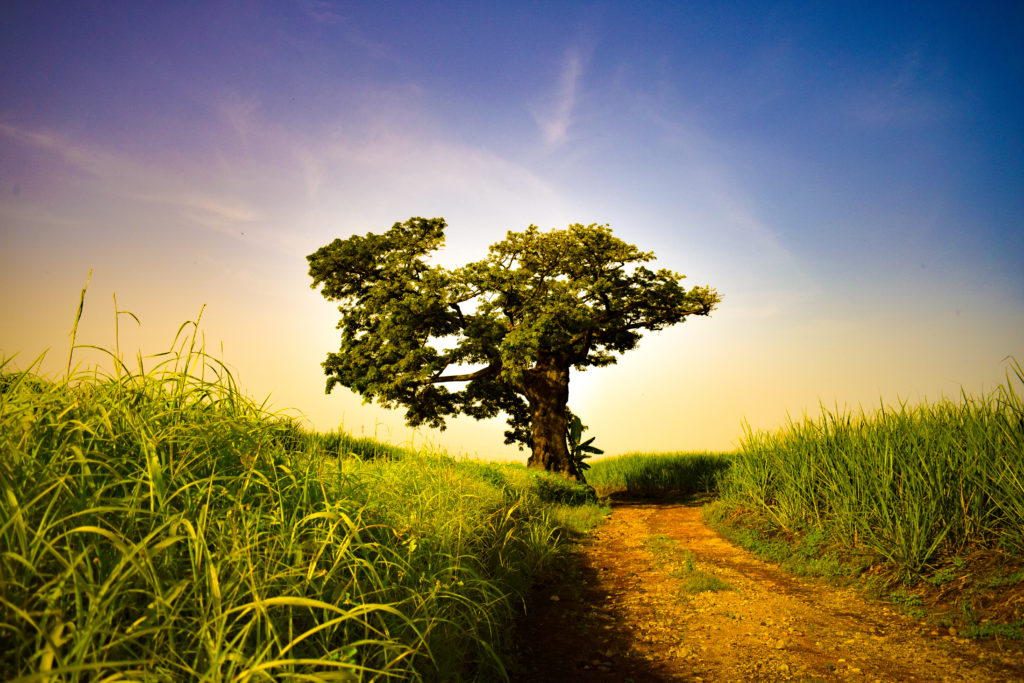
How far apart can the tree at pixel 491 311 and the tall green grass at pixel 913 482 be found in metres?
7.77

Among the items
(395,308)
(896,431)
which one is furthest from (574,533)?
(395,308)

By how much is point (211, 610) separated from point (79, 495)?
0.87m

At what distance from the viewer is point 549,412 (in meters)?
16.8

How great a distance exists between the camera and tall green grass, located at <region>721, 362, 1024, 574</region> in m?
5.56

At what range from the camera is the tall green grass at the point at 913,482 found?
219 inches

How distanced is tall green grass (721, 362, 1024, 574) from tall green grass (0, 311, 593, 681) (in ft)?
15.5

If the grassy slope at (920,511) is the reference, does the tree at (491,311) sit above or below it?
above

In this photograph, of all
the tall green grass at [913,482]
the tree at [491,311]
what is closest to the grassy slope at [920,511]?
the tall green grass at [913,482]

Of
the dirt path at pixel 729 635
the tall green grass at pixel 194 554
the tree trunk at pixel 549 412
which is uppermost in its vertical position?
the tree trunk at pixel 549 412

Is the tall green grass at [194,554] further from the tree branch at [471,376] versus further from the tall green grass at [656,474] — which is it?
the tall green grass at [656,474]

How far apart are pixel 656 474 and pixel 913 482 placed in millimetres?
12771

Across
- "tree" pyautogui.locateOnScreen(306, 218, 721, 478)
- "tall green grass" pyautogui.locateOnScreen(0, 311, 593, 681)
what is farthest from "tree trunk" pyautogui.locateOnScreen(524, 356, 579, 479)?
"tall green grass" pyautogui.locateOnScreen(0, 311, 593, 681)

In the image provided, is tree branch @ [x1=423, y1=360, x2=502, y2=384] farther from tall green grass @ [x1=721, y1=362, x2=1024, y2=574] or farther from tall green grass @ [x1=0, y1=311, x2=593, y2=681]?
tall green grass @ [x1=0, y1=311, x2=593, y2=681]

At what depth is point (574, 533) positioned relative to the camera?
28.8 feet
